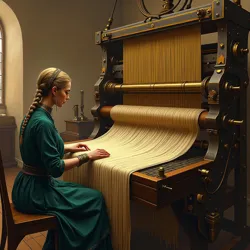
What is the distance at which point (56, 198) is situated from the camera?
1667mm

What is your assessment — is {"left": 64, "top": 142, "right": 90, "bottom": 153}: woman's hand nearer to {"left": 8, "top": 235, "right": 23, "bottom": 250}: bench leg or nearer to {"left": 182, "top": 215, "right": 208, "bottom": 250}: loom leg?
{"left": 8, "top": 235, "right": 23, "bottom": 250}: bench leg

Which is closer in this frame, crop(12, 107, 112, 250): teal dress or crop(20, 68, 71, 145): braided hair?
crop(12, 107, 112, 250): teal dress

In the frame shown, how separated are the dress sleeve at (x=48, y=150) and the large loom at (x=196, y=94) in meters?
0.40

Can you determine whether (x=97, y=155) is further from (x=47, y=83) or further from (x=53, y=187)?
(x=47, y=83)

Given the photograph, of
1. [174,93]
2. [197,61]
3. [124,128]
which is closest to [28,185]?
[124,128]

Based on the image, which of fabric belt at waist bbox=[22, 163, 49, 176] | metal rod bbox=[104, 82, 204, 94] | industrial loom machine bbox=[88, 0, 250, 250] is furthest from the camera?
metal rod bbox=[104, 82, 204, 94]

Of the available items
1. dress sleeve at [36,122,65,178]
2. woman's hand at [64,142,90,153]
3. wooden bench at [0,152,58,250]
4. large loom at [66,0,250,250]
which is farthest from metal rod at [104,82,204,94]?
wooden bench at [0,152,58,250]

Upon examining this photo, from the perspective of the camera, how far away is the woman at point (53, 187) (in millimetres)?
1581

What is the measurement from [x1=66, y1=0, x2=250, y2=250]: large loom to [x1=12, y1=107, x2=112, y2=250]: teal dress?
0.30 meters

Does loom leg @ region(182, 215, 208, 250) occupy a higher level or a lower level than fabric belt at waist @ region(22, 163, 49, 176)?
lower

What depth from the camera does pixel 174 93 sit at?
208 cm

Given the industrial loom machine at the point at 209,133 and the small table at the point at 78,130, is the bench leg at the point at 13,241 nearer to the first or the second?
the industrial loom machine at the point at 209,133

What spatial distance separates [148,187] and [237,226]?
1165 millimetres

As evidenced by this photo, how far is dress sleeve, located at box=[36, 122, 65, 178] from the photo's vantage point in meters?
1.56
